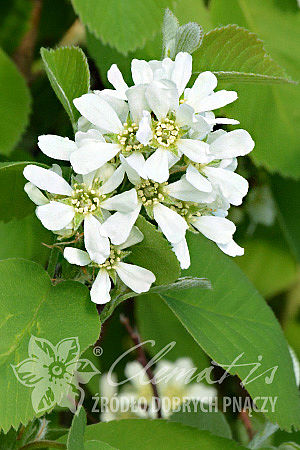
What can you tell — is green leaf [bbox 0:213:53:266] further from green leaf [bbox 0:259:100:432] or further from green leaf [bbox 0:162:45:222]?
green leaf [bbox 0:259:100:432]

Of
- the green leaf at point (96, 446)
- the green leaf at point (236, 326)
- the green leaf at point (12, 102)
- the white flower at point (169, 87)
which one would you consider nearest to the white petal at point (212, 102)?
the white flower at point (169, 87)

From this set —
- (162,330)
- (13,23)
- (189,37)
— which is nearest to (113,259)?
(189,37)

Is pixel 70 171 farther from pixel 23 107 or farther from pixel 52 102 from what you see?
pixel 52 102

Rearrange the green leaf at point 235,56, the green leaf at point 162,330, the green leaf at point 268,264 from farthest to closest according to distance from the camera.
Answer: the green leaf at point 268,264 < the green leaf at point 162,330 < the green leaf at point 235,56

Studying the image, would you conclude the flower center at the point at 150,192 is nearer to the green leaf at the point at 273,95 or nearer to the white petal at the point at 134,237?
the white petal at the point at 134,237

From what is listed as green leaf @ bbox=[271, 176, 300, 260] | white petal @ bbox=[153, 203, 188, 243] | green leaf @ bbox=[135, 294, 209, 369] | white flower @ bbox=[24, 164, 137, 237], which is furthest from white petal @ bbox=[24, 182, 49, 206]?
green leaf @ bbox=[271, 176, 300, 260]
